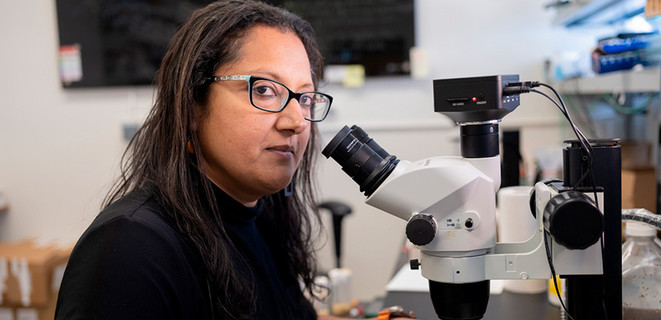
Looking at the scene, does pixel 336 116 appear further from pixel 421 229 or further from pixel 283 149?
pixel 421 229

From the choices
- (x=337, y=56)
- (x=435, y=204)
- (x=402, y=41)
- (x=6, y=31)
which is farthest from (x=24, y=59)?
(x=435, y=204)

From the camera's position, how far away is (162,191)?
3.27ft

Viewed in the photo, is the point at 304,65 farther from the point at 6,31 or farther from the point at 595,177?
the point at 6,31

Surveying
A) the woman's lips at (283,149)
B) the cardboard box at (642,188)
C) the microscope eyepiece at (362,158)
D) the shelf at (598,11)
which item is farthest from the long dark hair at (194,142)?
the shelf at (598,11)

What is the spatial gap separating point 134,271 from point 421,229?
411mm

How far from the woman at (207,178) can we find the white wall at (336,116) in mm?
1840

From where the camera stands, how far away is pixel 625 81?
1.36m

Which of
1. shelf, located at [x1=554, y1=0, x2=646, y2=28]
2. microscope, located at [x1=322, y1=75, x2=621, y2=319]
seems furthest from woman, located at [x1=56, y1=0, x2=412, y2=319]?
shelf, located at [x1=554, y1=0, x2=646, y2=28]

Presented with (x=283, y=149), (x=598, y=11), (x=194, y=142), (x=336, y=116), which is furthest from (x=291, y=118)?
(x=336, y=116)

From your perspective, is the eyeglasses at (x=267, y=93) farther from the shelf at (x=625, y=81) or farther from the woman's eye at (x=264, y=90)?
the shelf at (x=625, y=81)

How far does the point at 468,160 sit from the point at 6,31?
327cm

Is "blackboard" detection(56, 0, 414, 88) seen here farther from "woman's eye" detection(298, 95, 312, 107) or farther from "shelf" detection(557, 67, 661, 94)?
"woman's eye" detection(298, 95, 312, 107)

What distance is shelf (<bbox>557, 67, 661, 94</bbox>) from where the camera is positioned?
1.18 m

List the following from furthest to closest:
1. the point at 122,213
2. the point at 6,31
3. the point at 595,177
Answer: the point at 6,31
the point at 122,213
the point at 595,177
